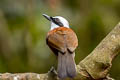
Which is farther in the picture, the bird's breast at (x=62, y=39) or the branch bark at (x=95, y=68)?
the bird's breast at (x=62, y=39)

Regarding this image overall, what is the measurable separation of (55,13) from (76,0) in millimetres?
526

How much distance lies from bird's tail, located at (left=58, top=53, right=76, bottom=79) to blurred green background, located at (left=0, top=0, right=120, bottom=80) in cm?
267

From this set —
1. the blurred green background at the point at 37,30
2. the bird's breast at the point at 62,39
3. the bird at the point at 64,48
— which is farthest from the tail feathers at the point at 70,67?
the blurred green background at the point at 37,30

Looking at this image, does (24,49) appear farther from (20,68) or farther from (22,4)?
(22,4)

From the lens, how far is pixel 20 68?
751cm

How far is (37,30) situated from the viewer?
24.9 feet

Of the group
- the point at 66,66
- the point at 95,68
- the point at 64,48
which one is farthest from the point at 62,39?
the point at 95,68

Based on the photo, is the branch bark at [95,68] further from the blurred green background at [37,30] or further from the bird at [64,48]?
the blurred green background at [37,30]

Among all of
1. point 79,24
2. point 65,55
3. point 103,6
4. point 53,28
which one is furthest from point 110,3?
point 65,55

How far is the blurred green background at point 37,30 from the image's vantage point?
755cm

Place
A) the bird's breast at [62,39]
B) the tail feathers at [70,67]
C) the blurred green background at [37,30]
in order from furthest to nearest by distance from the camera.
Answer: the blurred green background at [37,30]
the bird's breast at [62,39]
the tail feathers at [70,67]

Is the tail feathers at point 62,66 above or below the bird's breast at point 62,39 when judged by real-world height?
below

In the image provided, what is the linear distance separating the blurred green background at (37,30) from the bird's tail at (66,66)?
267cm

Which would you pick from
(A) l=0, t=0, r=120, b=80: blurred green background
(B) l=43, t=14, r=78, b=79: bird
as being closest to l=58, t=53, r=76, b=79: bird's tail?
(B) l=43, t=14, r=78, b=79: bird
